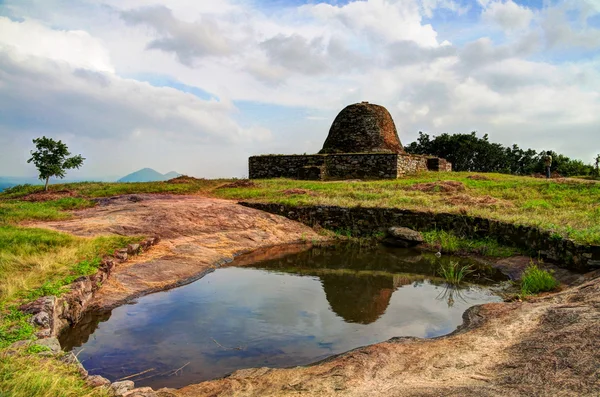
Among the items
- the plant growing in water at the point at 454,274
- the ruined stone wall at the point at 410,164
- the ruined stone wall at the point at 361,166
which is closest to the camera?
the plant growing in water at the point at 454,274

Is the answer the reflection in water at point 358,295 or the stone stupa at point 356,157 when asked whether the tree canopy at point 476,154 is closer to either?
the stone stupa at point 356,157

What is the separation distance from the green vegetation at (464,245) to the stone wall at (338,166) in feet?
35.7

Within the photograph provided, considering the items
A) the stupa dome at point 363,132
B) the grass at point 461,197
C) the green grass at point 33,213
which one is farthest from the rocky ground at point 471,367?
the stupa dome at point 363,132

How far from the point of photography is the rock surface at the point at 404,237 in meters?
12.9

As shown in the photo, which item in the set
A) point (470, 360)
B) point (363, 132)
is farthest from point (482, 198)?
point (363, 132)

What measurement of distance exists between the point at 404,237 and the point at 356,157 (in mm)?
12683

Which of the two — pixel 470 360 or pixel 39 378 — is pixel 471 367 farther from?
pixel 39 378

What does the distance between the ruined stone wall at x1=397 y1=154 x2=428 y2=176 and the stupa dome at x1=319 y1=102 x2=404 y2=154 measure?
4.97 feet

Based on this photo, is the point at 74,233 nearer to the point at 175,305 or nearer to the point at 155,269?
the point at 155,269

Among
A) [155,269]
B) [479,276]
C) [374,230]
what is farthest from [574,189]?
[155,269]

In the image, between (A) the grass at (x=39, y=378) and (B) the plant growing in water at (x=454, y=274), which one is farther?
(B) the plant growing in water at (x=454, y=274)

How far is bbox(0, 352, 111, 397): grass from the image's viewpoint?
3335mm

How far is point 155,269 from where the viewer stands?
8883mm

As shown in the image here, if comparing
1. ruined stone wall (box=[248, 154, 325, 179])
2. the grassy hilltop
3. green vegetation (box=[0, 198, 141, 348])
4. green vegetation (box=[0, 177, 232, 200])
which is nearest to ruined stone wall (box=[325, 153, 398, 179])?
ruined stone wall (box=[248, 154, 325, 179])
